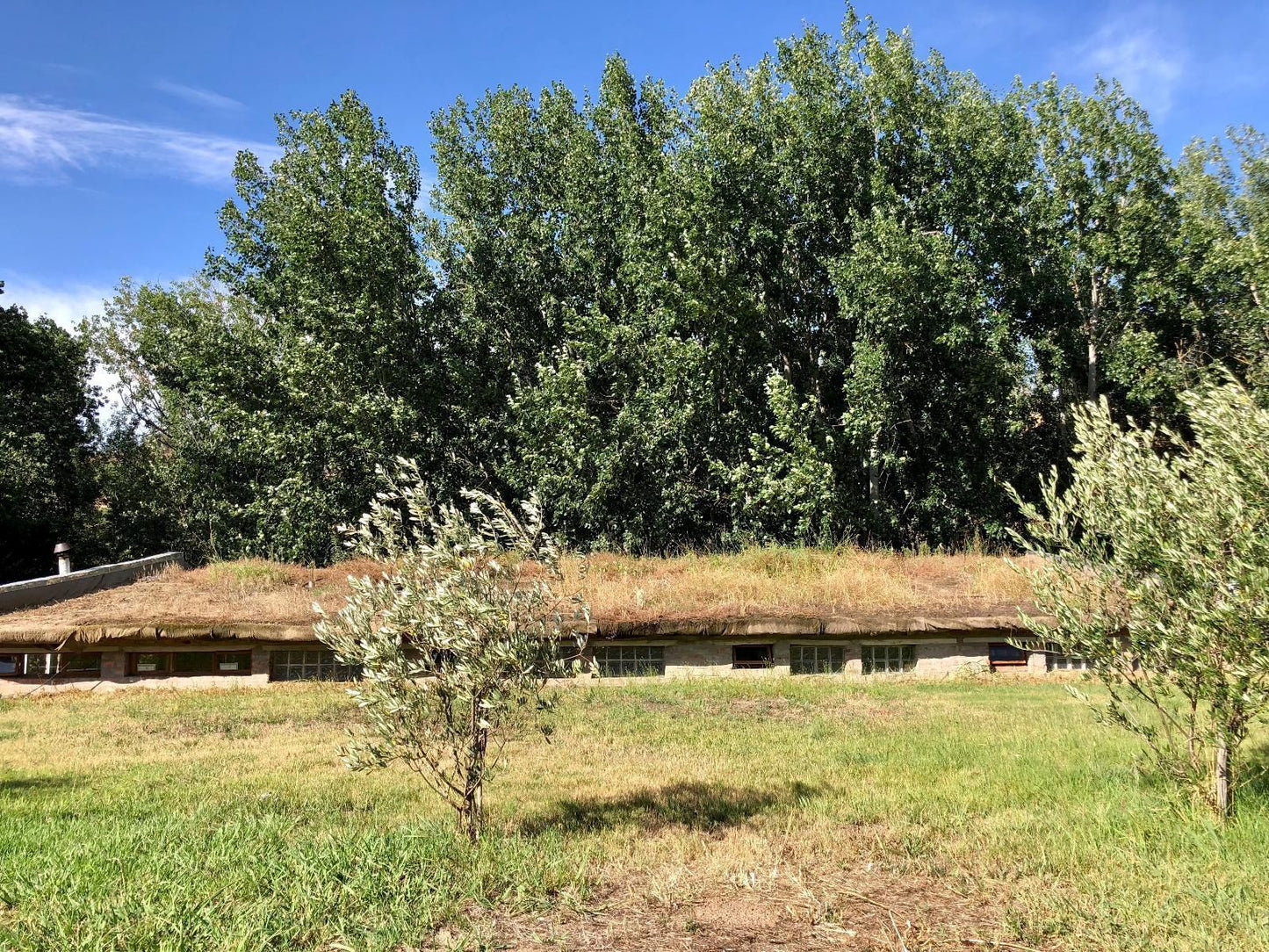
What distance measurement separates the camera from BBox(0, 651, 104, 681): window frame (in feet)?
45.1

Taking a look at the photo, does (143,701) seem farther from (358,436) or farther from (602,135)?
(602,135)

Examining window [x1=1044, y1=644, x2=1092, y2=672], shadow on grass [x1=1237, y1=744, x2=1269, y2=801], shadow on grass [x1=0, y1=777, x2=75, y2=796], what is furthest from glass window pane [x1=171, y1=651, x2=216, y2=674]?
window [x1=1044, y1=644, x2=1092, y2=672]

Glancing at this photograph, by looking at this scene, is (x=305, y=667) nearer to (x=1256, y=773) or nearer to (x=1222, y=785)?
(x=1222, y=785)

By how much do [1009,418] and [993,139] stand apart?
277 inches

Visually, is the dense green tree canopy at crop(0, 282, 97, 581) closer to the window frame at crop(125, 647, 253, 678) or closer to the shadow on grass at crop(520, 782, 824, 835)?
the window frame at crop(125, 647, 253, 678)

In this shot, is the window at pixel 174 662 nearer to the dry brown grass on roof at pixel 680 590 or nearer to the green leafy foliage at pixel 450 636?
the dry brown grass on roof at pixel 680 590

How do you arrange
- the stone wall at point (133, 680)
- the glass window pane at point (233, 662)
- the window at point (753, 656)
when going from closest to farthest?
the stone wall at point (133, 680)
the glass window pane at point (233, 662)
the window at point (753, 656)

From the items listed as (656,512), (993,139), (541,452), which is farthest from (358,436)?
(993,139)

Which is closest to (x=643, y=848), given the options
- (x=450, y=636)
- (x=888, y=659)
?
(x=450, y=636)

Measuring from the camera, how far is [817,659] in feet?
48.7

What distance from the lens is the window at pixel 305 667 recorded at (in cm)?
1435

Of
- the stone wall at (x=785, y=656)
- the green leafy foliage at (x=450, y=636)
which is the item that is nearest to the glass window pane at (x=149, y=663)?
the stone wall at (x=785, y=656)

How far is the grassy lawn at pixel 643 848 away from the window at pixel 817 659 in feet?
13.7

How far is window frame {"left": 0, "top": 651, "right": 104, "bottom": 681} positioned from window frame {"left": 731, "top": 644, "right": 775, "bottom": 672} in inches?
409
